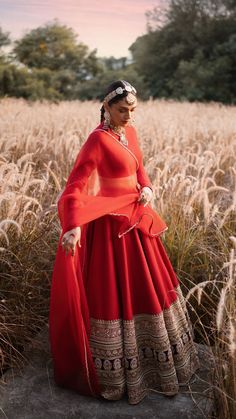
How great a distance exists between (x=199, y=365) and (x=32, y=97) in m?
17.1

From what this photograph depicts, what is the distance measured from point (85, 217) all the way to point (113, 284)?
0.30m

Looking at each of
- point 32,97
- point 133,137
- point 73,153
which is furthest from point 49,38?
point 133,137

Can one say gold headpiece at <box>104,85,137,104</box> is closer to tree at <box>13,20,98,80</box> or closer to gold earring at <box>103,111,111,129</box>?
gold earring at <box>103,111,111,129</box>

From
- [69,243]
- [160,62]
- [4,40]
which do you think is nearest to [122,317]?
[69,243]

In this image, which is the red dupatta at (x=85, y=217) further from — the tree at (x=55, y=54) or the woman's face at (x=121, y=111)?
the tree at (x=55, y=54)

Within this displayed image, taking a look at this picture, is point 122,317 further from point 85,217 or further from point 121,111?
point 121,111

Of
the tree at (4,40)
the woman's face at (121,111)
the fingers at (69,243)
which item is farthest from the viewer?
the tree at (4,40)

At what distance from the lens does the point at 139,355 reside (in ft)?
6.80

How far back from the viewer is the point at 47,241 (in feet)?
9.21

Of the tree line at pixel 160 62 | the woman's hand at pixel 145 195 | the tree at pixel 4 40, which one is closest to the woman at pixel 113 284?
the woman's hand at pixel 145 195

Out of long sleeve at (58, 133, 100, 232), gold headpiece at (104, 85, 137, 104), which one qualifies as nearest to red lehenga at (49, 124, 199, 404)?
long sleeve at (58, 133, 100, 232)

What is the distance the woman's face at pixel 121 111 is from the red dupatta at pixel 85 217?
0.20 feet

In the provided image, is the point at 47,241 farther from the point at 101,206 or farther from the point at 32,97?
the point at 32,97

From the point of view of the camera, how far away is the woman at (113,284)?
76.7 inches
